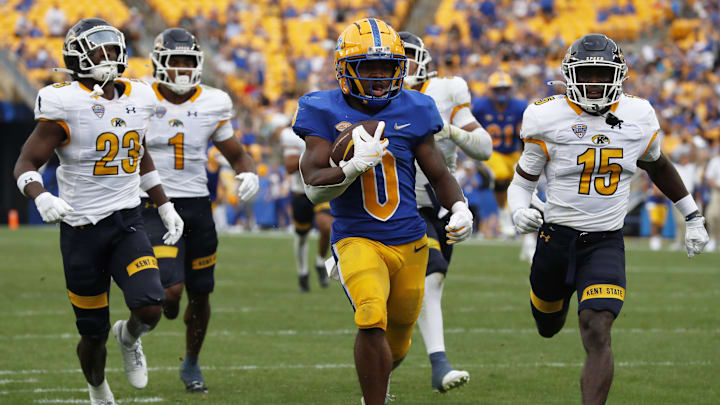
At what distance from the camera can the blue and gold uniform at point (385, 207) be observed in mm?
4559

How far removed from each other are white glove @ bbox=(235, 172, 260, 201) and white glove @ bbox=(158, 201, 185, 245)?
1.31ft

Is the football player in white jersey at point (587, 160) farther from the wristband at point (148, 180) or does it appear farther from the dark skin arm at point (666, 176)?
the wristband at point (148, 180)

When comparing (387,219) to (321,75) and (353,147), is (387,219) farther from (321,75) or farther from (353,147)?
(321,75)

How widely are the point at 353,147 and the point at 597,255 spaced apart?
130 centimetres

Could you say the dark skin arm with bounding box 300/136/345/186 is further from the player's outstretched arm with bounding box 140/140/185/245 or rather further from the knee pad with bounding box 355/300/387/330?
the player's outstretched arm with bounding box 140/140/185/245

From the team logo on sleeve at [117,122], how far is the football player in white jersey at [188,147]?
1035 mm

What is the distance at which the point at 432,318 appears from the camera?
240 inches

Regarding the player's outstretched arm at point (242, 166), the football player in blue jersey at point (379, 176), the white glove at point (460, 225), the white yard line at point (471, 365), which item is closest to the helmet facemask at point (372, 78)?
the football player in blue jersey at point (379, 176)

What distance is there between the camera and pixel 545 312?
5.26 meters

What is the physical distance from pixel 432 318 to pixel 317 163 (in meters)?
1.87

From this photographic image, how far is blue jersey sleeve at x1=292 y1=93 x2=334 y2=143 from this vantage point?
456cm

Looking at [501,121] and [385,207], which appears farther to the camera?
[501,121]

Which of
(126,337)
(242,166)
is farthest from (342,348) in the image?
(126,337)

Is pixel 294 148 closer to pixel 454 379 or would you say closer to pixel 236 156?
pixel 236 156
